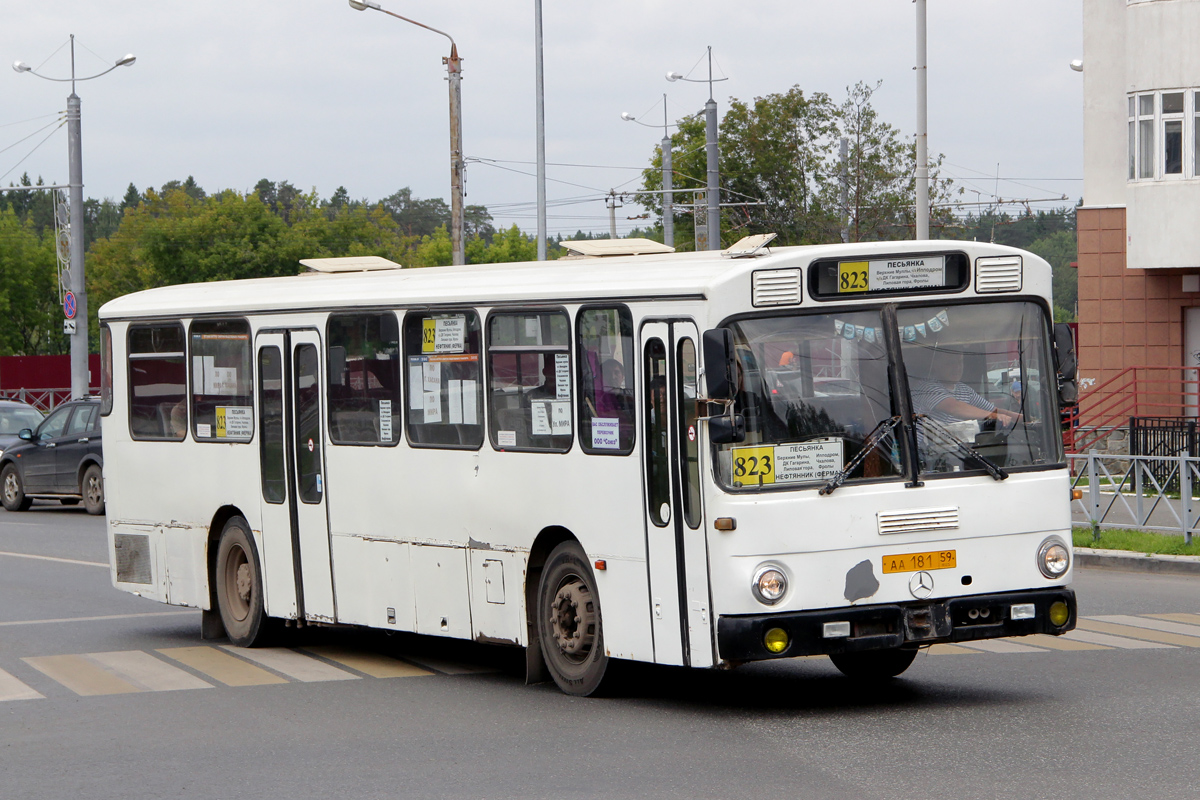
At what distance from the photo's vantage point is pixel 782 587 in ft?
28.2

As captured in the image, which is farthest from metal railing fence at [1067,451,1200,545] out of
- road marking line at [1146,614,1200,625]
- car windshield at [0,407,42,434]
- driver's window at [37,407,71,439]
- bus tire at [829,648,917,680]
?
car windshield at [0,407,42,434]

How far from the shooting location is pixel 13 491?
27.7 m

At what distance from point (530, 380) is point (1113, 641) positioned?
4.68 meters

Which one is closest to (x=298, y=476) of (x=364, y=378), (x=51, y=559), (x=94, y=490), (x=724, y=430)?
(x=364, y=378)

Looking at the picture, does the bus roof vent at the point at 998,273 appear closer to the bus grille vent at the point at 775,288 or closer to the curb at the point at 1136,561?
the bus grille vent at the point at 775,288

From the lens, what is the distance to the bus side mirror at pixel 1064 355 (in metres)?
9.28

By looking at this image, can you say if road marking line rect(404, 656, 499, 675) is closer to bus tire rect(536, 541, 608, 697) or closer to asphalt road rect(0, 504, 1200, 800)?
asphalt road rect(0, 504, 1200, 800)

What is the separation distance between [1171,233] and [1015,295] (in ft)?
71.8

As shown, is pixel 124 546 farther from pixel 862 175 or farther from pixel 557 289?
pixel 862 175

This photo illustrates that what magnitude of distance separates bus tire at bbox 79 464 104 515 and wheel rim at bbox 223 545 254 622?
14.0 m

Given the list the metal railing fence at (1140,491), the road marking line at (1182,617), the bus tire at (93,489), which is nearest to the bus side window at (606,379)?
the road marking line at (1182,617)

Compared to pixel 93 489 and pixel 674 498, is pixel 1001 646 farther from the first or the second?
pixel 93 489

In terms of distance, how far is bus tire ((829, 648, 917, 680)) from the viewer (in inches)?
396

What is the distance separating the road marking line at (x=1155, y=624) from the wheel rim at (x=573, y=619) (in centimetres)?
486
